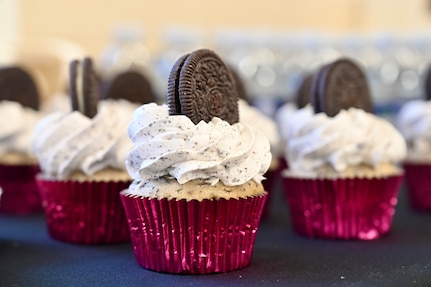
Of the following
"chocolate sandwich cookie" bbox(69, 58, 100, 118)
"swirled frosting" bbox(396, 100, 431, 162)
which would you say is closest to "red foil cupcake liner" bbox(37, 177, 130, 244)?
"chocolate sandwich cookie" bbox(69, 58, 100, 118)

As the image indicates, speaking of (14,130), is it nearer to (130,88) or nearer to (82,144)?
(130,88)

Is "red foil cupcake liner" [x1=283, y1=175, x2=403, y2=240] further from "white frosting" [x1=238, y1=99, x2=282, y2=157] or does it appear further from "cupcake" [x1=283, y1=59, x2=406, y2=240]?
"white frosting" [x1=238, y1=99, x2=282, y2=157]

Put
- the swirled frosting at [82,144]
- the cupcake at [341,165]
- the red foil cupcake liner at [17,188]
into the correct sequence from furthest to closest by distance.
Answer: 1. the red foil cupcake liner at [17,188]
2. the cupcake at [341,165]
3. the swirled frosting at [82,144]

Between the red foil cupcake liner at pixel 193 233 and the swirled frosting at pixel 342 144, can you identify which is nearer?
the red foil cupcake liner at pixel 193 233

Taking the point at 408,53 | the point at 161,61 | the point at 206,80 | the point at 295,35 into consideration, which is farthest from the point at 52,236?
the point at 408,53


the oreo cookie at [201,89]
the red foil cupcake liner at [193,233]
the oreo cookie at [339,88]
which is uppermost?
the oreo cookie at [201,89]

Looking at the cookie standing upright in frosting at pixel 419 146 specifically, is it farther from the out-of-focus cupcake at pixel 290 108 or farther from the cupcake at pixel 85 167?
the cupcake at pixel 85 167

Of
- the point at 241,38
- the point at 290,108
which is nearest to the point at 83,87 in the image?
the point at 290,108

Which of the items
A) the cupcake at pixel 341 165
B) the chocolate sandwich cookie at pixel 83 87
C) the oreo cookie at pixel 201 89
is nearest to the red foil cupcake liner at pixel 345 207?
the cupcake at pixel 341 165

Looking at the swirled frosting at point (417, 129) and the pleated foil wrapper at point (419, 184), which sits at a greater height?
the swirled frosting at point (417, 129)
